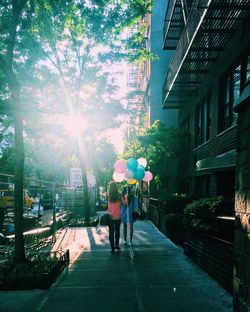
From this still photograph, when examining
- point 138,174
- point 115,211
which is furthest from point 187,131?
point 115,211

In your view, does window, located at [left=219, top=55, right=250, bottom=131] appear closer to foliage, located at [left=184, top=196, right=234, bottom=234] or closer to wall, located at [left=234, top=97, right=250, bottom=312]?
foliage, located at [left=184, top=196, right=234, bottom=234]

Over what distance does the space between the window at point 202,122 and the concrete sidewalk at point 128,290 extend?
24.1 feet

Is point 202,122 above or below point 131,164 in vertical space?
above

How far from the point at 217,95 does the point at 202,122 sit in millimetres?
3026

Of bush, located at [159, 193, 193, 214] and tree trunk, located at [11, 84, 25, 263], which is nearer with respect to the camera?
tree trunk, located at [11, 84, 25, 263]

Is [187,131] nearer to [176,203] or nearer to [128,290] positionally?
[176,203]

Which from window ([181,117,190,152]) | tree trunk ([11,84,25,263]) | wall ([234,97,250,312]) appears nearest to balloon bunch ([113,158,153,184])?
tree trunk ([11,84,25,263])

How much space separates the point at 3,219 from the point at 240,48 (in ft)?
26.3

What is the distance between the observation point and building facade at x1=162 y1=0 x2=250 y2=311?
376 centimetres

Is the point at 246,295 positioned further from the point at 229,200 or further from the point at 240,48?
the point at 240,48

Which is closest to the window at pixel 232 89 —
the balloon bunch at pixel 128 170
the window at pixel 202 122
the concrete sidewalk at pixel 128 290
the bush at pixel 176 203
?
the window at pixel 202 122

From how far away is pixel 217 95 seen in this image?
39.8 ft

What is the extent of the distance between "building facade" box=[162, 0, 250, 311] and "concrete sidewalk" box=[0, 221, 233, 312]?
1.24m

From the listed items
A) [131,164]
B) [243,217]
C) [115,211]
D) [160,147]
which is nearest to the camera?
[243,217]
